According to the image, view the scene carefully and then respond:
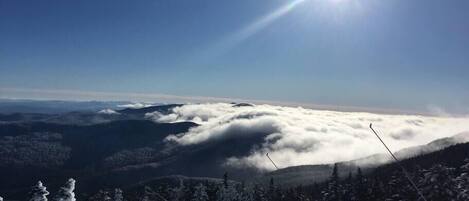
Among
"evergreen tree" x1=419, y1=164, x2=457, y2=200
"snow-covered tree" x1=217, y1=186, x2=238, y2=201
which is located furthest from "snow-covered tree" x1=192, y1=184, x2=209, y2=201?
"evergreen tree" x1=419, y1=164, x2=457, y2=200

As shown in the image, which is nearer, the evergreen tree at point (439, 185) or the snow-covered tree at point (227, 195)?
the snow-covered tree at point (227, 195)

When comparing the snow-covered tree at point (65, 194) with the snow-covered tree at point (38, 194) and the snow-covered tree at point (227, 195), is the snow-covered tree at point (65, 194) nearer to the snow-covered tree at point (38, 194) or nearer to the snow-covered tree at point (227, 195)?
the snow-covered tree at point (38, 194)

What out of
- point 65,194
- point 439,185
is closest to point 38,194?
point 65,194

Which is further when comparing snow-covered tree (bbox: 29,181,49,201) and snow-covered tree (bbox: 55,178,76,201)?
snow-covered tree (bbox: 55,178,76,201)

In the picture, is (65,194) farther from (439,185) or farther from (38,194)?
(439,185)

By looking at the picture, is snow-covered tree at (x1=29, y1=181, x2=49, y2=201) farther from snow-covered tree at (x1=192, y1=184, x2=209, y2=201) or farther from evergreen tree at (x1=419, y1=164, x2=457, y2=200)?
evergreen tree at (x1=419, y1=164, x2=457, y2=200)

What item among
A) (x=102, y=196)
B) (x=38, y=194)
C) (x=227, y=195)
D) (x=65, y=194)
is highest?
(x=38, y=194)

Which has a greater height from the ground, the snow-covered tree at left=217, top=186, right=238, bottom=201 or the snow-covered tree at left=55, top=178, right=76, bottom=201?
the snow-covered tree at left=55, top=178, right=76, bottom=201

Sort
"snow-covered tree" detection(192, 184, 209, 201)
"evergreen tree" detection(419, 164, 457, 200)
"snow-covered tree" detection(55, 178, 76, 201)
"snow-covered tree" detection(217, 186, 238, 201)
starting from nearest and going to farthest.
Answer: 1. "snow-covered tree" detection(55, 178, 76, 201)
2. "snow-covered tree" detection(217, 186, 238, 201)
3. "snow-covered tree" detection(192, 184, 209, 201)
4. "evergreen tree" detection(419, 164, 457, 200)

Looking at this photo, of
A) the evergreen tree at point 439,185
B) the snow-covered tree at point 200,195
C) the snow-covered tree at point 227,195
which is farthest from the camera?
the evergreen tree at point 439,185

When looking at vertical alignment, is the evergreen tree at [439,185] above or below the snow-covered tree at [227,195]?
below

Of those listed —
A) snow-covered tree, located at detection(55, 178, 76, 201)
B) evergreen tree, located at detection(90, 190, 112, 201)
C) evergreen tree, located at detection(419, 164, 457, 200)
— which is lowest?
evergreen tree, located at detection(419, 164, 457, 200)

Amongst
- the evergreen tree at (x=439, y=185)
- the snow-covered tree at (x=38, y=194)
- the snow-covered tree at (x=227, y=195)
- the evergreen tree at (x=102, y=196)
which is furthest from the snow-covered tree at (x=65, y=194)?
the evergreen tree at (x=439, y=185)

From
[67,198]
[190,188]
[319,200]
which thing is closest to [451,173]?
[319,200]
